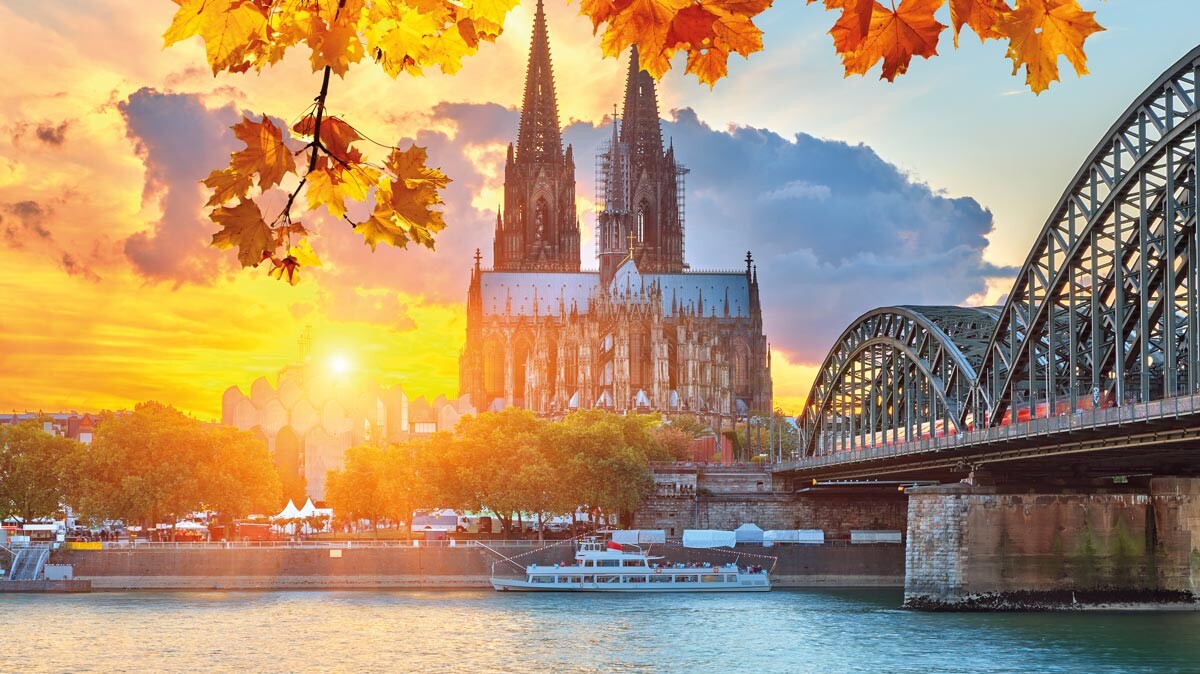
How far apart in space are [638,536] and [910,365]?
825 inches

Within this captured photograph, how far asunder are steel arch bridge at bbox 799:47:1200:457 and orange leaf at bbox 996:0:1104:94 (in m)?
53.8

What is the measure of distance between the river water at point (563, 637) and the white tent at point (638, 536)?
19.4 meters

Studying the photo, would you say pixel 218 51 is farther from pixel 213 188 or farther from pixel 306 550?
pixel 306 550

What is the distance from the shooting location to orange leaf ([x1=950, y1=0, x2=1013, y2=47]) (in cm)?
551

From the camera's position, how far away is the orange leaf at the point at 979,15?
5508 mm

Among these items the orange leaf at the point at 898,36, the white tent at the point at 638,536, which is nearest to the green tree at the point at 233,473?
the white tent at the point at 638,536

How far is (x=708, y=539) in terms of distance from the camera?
10506cm

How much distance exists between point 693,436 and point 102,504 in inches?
3294

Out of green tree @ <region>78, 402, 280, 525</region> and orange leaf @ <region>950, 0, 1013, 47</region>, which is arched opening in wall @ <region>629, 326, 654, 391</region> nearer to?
green tree @ <region>78, 402, 280, 525</region>

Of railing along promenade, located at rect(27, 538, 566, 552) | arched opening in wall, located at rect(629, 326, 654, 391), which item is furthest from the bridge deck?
arched opening in wall, located at rect(629, 326, 654, 391)

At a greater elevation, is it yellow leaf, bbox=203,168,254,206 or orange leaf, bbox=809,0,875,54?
orange leaf, bbox=809,0,875,54

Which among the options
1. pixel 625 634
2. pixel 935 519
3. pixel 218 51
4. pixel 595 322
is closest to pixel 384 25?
pixel 218 51

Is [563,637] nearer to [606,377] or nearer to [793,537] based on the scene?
[793,537]

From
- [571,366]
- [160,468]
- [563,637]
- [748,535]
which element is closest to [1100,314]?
[563,637]
